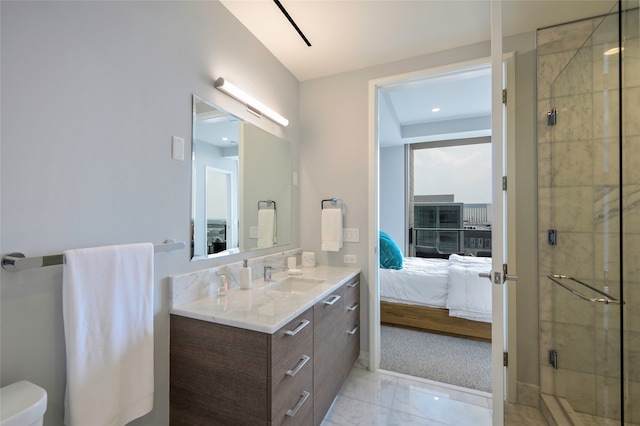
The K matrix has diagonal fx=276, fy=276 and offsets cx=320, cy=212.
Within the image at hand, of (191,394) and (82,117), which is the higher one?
(82,117)

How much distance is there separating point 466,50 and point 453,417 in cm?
257

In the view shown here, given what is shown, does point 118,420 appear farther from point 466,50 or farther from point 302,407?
point 466,50

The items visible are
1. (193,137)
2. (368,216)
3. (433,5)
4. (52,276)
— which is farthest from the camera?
(368,216)

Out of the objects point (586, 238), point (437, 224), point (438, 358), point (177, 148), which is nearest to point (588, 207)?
point (586, 238)

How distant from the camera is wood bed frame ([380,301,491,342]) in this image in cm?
280

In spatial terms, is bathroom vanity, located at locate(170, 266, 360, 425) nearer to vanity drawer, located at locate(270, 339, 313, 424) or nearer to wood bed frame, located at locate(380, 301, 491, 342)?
vanity drawer, located at locate(270, 339, 313, 424)

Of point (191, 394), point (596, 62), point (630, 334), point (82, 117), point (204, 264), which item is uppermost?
point (596, 62)

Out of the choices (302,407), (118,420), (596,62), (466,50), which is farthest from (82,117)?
(596,62)

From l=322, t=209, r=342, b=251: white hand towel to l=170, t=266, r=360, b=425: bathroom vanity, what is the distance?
0.78m

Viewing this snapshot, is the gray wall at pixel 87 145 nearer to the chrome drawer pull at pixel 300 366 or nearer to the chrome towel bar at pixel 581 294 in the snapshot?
the chrome drawer pull at pixel 300 366

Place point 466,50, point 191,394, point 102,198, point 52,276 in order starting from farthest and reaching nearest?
point 466,50 < point 191,394 < point 102,198 < point 52,276

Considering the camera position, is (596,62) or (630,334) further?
(596,62)

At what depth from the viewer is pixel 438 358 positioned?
250 centimetres

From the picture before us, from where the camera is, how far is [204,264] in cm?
156
